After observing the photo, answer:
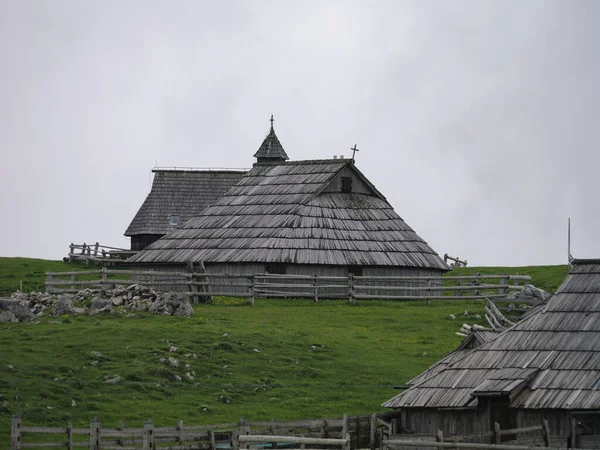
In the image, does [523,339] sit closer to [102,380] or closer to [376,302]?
[102,380]

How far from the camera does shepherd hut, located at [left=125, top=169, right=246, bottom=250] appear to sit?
80.9 meters

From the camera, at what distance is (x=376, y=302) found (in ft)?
171

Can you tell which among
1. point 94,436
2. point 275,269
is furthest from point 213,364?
point 275,269

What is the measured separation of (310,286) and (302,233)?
182 inches

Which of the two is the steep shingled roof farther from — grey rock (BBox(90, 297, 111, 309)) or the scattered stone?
the scattered stone

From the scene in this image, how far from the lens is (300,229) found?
182 ft

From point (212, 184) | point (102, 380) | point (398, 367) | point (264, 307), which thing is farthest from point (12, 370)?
point (212, 184)

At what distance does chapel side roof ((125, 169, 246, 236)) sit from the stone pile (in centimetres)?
3198

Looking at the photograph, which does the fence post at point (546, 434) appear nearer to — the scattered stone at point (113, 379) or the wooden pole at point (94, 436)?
the wooden pole at point (94, 436)

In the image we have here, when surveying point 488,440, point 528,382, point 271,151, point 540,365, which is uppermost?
point 271,151

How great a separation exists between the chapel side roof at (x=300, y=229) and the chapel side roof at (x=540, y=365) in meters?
20.5

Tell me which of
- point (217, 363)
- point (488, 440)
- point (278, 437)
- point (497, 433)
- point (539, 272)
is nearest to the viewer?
point (278, 437)

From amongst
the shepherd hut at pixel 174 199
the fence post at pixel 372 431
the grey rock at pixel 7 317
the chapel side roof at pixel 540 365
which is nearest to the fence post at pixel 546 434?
the chapel side roof at pixel 540 365

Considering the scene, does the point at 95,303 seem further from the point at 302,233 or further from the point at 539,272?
the point at 539,272
